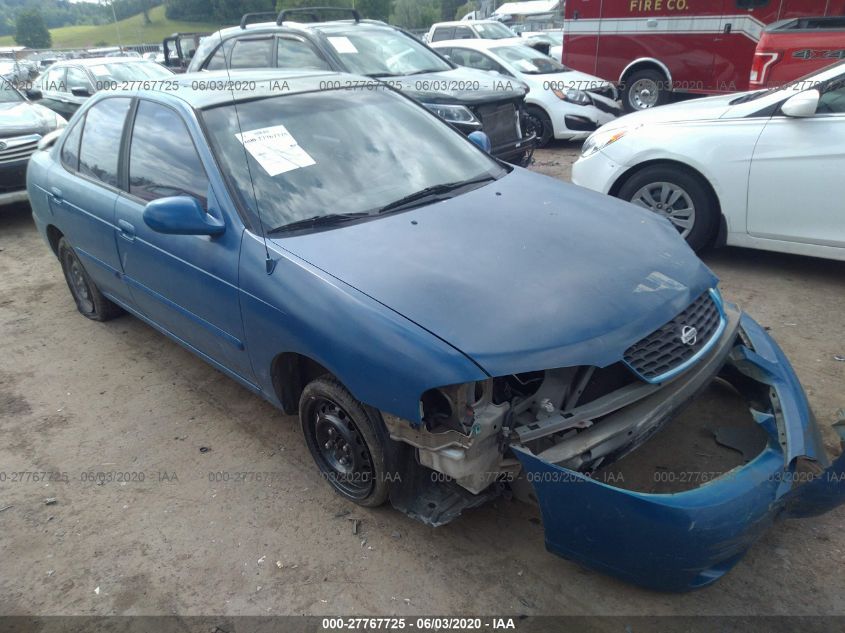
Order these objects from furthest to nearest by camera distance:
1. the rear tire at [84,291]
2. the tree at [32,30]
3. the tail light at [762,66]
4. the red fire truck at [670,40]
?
the tree at [32,30] < the red fire truck at [670,40] < the tail light at [762,66] < the rear tire at [84,291]

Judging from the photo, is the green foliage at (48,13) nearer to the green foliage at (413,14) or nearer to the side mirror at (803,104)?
the green foliage at (413,14)

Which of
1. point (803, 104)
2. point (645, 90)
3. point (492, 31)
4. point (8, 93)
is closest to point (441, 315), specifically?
point (803, 104)

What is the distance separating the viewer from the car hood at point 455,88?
6.76 metres

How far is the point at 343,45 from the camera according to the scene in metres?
6.80

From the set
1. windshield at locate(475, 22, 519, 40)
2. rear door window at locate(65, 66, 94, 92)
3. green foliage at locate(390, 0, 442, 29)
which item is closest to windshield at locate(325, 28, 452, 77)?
rear door window at locate(65, 66, 94, 92)

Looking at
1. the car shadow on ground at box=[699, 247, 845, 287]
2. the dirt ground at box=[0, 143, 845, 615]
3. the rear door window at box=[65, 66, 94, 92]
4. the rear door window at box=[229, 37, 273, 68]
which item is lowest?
the dirt ground at box=[0, 143, 845, 615]

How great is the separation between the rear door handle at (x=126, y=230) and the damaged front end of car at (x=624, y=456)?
2019mm

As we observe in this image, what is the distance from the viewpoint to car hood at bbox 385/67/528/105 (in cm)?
676

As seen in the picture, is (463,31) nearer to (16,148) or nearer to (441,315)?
(16,148)

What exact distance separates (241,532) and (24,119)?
7.11 meters

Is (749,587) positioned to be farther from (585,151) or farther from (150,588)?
(585,151)

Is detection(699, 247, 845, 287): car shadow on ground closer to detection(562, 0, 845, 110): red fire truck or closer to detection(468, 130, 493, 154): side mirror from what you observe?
detection(468, 130, 493, 154): side mirror

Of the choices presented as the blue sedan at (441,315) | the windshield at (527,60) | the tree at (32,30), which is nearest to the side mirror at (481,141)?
the blue sedan at (441,315)

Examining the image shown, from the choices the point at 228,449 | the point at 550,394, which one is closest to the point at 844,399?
the point at 550,394
